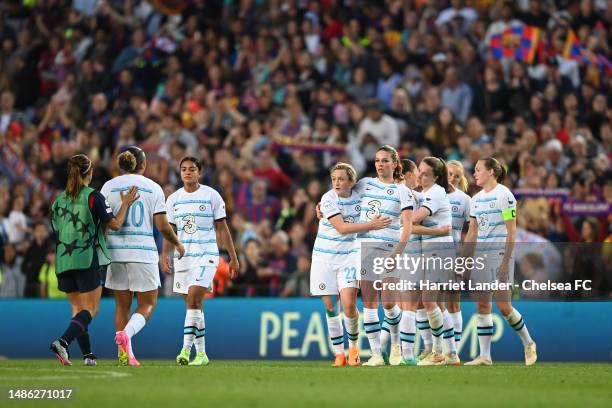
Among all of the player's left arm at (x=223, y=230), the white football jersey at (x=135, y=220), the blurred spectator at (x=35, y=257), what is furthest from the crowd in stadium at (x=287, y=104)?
the white football jersey at (x=135, y=220)

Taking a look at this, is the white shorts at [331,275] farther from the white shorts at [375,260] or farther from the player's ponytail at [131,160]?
the player's ponytail at [131,160]

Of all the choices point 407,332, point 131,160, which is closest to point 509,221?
point 407,332

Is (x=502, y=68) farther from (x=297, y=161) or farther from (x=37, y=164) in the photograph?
(x=37, y=164)

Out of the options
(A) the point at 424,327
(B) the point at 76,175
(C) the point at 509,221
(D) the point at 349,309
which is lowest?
(A) the point at 424,327

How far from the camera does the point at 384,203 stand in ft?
48.5

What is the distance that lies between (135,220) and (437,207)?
3605mm

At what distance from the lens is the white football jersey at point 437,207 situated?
49.5ft

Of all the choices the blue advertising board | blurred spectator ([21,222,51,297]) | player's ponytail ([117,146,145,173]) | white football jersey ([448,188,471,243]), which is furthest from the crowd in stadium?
player's ponytail ([117,146,145,173])

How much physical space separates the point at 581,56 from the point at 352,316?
1113 centimetres

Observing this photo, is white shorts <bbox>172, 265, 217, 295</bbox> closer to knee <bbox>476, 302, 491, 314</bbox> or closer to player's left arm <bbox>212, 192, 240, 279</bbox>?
player's left arm <bbox>212, 192, 240, 279</bbox>

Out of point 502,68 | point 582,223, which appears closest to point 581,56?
point 502,68

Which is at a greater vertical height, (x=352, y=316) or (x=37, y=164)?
(x=37, y=164)

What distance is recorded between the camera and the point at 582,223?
19875mm

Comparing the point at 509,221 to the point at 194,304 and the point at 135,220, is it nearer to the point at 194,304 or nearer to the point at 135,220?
the point at 194,304
